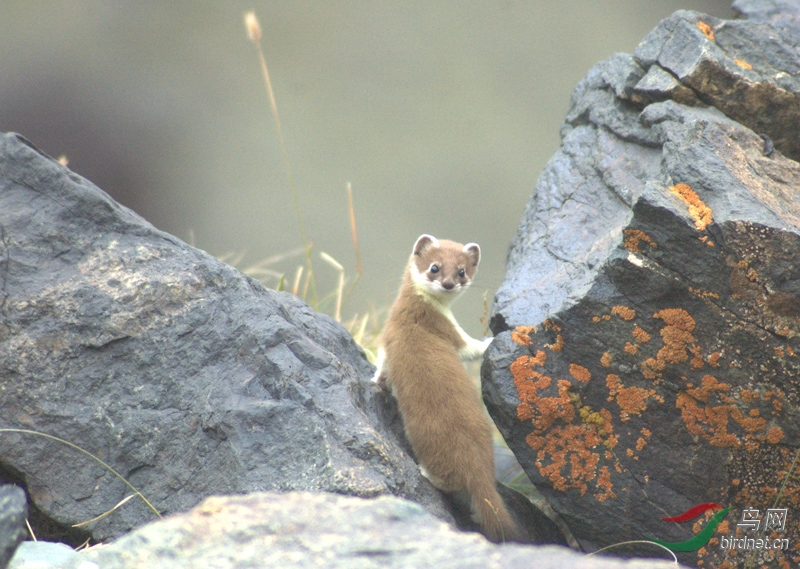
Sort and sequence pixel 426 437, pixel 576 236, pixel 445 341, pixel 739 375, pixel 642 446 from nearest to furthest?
pixel 739 375 < pixel 642 446 < pixel 426 437 < pixel 576 236 < pixel 445 341

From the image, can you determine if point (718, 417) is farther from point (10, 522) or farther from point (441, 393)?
point (10, 522)

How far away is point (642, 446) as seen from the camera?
3.66 metres

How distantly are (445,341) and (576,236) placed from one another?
42.0 inches

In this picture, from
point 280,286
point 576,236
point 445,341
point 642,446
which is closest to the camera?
point 642,446

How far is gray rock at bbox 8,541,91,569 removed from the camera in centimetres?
265

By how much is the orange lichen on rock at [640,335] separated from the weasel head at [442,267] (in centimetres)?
166

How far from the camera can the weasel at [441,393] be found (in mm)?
4043

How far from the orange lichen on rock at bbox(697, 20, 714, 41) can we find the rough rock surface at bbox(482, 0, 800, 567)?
0.47 ft

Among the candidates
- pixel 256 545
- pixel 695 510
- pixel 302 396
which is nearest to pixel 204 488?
pixel 302 396

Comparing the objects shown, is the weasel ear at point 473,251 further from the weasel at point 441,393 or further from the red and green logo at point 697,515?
the red and green logo at point 697,515

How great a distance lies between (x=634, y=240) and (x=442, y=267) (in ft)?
6.23

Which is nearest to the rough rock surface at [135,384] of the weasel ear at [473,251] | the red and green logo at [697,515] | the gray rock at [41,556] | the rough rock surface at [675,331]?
the gray rock at [41,556]

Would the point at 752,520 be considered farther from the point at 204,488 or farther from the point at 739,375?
the point at 204,488

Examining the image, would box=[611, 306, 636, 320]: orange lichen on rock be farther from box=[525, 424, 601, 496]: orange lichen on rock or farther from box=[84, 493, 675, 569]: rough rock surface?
box=[84, 493, 675, 569]: rough rock surface
